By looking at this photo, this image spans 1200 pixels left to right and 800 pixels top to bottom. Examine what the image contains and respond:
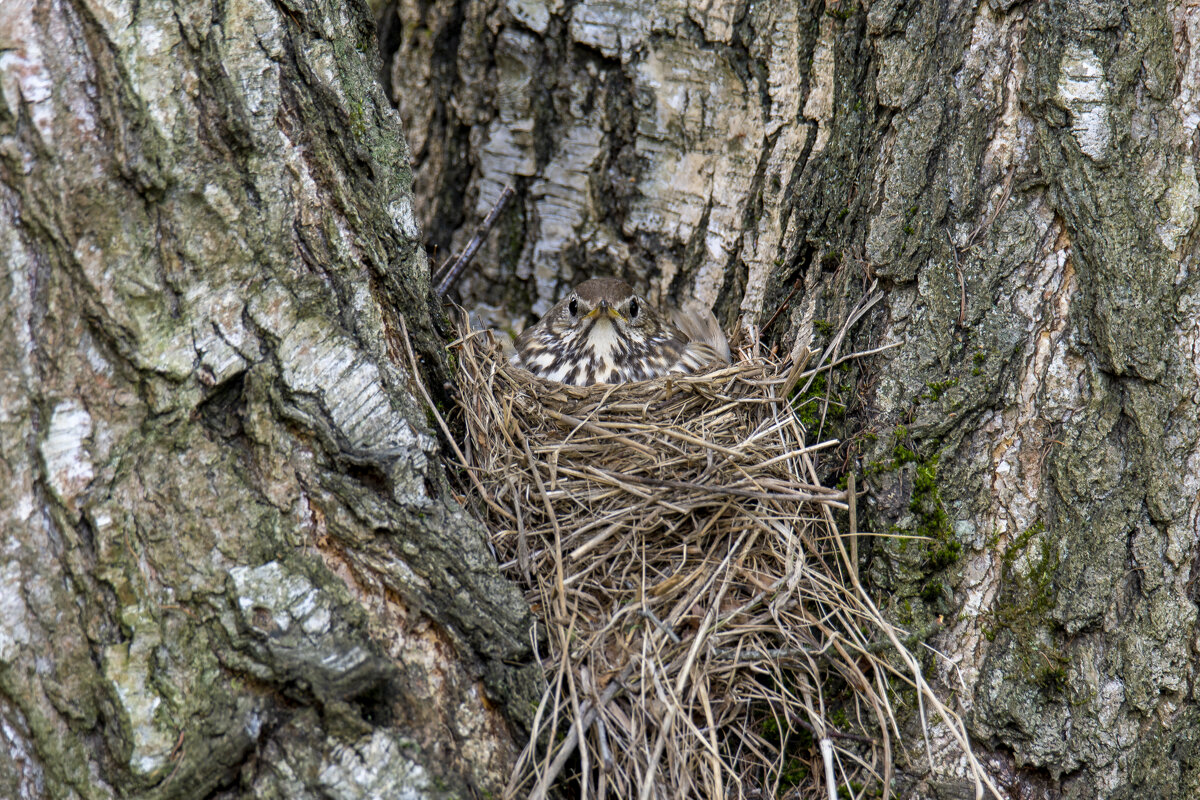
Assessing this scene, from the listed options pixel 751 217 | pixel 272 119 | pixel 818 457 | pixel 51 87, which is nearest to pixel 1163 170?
pixel 818 457

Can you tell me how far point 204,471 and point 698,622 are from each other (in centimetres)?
128

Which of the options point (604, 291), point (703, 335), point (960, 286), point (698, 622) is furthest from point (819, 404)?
point (604, 291)

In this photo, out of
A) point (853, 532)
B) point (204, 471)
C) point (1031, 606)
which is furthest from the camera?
point (853, 532)

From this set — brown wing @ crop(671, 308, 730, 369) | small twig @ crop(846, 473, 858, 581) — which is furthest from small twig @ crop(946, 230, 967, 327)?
brown wing @ crop(671, 308, 730, 369)

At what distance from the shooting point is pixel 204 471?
203cm

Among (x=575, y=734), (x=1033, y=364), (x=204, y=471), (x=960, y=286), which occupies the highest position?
(x=960, y=286)

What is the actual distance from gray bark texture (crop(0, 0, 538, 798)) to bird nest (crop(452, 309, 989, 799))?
0.22m

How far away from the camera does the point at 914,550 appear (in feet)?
8.07

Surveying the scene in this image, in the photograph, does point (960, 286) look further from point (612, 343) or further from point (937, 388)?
point (612, 343)

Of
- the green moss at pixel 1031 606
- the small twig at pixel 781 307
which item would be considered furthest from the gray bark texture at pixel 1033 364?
the small twig at pixel 781 307

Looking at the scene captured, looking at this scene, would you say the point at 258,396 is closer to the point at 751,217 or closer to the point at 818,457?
the point at 818,457

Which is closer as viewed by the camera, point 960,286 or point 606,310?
point 960,286

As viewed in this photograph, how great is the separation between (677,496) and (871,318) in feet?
2.58

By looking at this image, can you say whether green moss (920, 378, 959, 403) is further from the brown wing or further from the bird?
the bird
